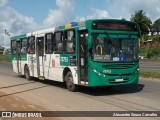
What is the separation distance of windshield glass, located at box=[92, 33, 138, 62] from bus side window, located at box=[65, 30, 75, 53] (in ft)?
5.12

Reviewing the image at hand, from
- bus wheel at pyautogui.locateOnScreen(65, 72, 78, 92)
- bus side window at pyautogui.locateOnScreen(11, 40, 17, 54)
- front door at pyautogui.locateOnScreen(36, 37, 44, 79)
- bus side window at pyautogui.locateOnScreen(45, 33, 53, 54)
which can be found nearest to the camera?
bus wheel at pyautogui.locateOnScreen(65, 72, 78, 92)

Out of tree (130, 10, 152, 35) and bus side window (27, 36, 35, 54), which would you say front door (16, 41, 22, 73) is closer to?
bus side window (27, 36, 35, 54)

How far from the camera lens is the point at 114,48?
48.1 ft

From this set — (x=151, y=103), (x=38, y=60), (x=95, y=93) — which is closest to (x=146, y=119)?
(x=151, y=103)

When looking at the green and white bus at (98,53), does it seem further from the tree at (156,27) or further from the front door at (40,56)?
the tree at (156,27)

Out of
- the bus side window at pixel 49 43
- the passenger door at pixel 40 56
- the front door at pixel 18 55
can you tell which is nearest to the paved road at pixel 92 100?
the bus side window at pixel 49 43

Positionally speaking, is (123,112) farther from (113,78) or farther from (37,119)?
(113,78)

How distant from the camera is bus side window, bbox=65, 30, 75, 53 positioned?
15.7 m

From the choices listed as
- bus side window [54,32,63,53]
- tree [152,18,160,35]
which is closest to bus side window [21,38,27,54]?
bus side window [54,32,63,53]

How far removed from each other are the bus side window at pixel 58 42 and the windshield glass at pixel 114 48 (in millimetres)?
2926

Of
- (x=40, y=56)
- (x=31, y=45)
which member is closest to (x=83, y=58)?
(x=40, y=56)

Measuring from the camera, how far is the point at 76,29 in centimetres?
1538

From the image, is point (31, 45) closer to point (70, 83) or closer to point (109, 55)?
point (70, 83)

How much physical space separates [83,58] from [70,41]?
4.54 feet
